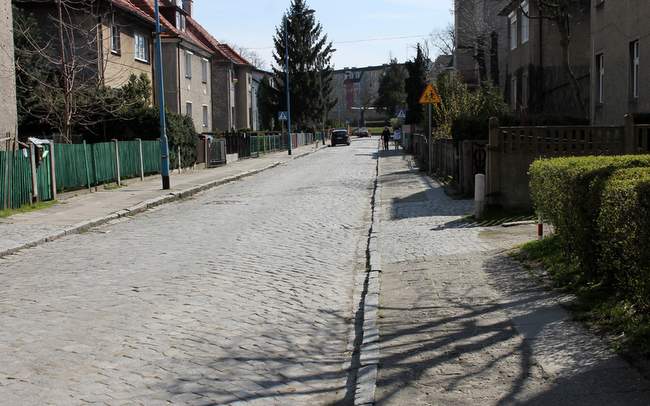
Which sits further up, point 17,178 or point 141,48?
point 141,48

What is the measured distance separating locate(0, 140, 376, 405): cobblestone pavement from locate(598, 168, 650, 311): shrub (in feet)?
7.50

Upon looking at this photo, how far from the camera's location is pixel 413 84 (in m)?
53.7

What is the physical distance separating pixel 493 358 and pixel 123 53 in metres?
32.4

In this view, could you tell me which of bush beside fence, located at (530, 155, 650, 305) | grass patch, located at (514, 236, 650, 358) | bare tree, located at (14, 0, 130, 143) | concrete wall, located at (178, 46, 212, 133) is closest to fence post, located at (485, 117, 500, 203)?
bush beside fence, located at (530, 155, 650, 305)

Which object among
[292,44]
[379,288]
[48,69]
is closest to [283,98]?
[292,44]

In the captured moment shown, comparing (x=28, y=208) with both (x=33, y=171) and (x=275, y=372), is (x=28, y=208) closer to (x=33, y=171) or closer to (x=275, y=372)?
(x=33, y=171)

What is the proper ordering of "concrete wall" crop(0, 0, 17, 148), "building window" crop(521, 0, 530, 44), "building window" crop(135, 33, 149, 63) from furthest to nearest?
"building window" crop(135, 33, 149, 63) < "building window" crop(521, 0, 530, 44) < "concrete wall" crop(0, 0, 17, 148)

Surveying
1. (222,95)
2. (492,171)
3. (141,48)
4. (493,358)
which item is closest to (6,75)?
(492,171)

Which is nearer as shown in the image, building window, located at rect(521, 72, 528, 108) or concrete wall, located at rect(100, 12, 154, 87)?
concrete wall, located at rect(100, 12, 154, 87)

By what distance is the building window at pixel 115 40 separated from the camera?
33.8 meters

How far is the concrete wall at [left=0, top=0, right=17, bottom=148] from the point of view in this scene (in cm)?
2105

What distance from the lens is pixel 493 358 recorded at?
18.1 feet

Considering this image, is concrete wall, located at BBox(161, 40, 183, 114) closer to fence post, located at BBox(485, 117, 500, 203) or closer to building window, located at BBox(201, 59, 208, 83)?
building window, located at BBox(201, 59, 208, 83)

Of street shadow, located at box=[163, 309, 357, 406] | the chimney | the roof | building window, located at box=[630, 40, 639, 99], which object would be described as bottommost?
street shadow, located at box=[163, 309, 357, 406]
